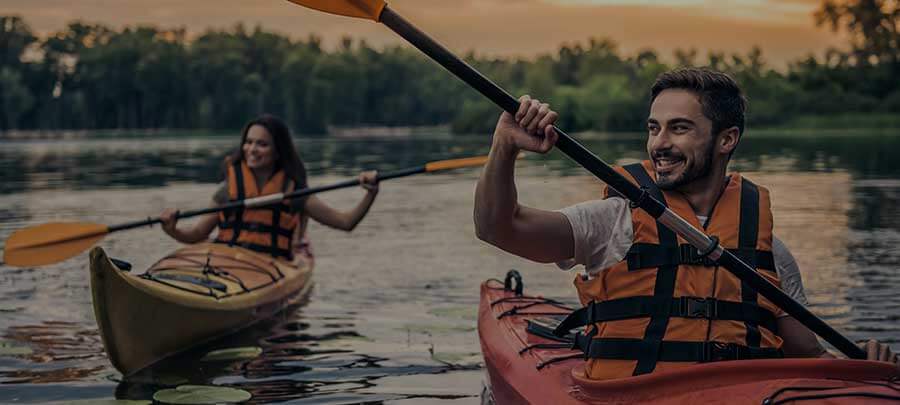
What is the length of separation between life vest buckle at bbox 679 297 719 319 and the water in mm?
2269

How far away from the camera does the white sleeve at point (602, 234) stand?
347cm

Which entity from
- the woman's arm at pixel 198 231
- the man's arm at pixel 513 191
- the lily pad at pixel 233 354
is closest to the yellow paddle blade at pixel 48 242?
the woman's arm at pixel 198 231

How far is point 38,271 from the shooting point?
34.0 ft

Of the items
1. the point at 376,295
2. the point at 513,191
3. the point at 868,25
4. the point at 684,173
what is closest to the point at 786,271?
the point at 684,173

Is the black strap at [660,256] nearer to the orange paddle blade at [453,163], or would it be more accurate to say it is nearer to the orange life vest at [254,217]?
the orange paddle blade at [453,163]

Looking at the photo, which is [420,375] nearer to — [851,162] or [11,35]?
[851,162]

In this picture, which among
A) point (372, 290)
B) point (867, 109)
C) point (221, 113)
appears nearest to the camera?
point (372, 290)

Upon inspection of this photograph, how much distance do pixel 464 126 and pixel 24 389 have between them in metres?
78.6

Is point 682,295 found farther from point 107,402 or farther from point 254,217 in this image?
point 254,217

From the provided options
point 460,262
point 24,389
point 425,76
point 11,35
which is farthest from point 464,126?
point 24,389

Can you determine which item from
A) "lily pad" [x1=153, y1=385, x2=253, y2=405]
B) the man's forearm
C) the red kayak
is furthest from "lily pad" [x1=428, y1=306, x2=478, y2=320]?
the man's forearm

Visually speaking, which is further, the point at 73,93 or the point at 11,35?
the point at 11,35

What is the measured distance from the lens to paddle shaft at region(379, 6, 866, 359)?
3.34 metres

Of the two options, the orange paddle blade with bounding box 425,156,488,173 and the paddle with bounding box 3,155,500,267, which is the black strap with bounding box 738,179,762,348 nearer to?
the paddle with bounding box 3,155,500,267
